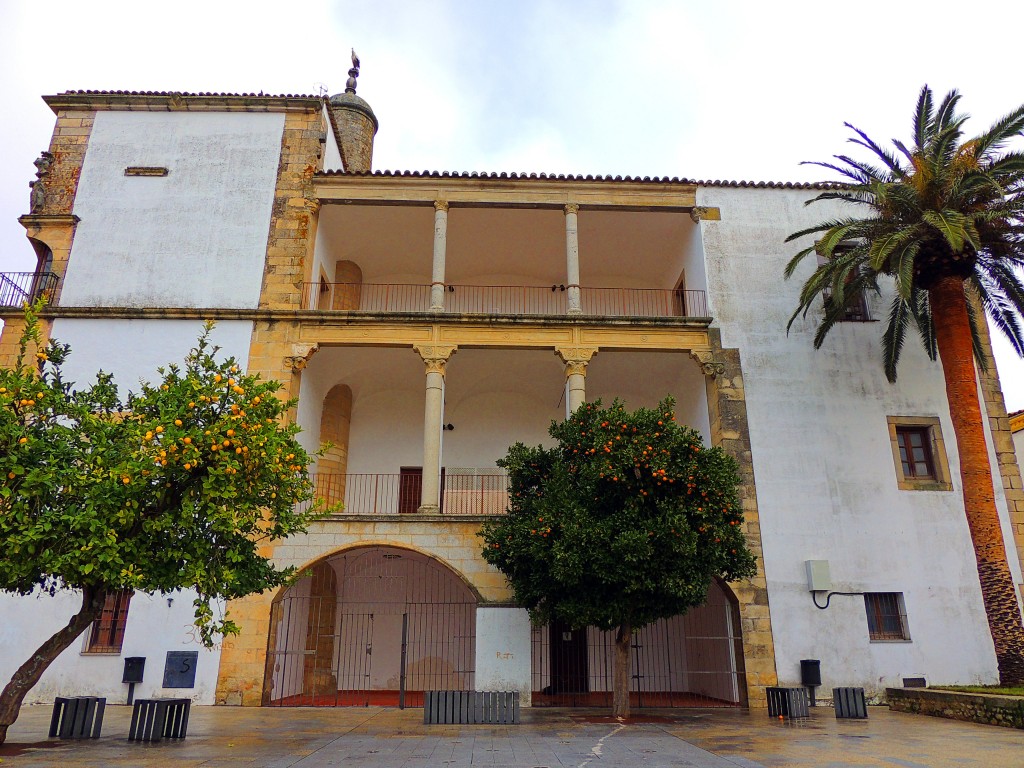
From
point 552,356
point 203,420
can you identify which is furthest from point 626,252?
point 203,420

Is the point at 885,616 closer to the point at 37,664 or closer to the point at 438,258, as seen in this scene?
the point at 438,258

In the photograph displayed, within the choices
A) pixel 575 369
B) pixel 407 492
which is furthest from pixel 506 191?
pixel 407 492

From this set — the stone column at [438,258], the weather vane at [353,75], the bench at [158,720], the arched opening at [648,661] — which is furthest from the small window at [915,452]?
the weather vane at [353,75]

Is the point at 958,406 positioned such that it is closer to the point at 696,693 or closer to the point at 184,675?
the point at 696,693

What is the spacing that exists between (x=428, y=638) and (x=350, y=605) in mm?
2021

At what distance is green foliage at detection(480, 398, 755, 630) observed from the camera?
11195mm

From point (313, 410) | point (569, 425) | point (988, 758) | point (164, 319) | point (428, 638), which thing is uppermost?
point (164, 319)

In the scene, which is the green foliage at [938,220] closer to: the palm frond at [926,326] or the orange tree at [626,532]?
the palm frond at [926,326]

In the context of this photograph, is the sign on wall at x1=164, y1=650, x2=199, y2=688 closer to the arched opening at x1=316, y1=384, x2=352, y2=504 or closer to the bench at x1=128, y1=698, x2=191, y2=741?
the bench at x1=128, y1=698, x2=191, y2=741

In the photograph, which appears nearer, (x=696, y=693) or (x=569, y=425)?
(x=569, y=425)

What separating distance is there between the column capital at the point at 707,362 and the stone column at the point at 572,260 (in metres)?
2.71

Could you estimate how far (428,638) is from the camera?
17.7m

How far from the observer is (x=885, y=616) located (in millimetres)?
14484

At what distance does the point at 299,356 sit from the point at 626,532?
835 cm
